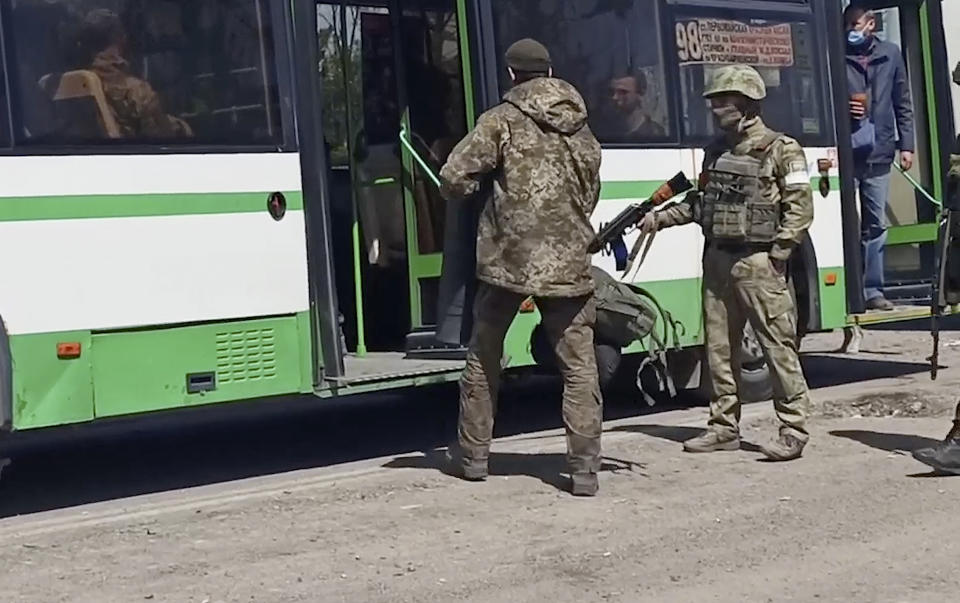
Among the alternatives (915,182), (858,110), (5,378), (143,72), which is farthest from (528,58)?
(915,182)

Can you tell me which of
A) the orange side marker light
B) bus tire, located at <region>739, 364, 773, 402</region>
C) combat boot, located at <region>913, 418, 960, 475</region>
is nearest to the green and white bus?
the orange side marker light

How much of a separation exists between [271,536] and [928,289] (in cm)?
637

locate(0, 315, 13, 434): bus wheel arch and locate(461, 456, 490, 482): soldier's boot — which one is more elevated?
locate(0, 315, 13, 434): bus wheel arch

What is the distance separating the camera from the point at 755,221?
26.4 feet

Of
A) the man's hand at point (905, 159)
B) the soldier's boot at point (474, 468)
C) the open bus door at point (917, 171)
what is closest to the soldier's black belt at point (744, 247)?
the soldier's boot at point (474, 468)

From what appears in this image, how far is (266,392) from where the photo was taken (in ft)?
25.8

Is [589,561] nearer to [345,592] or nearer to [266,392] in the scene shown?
[345,592]

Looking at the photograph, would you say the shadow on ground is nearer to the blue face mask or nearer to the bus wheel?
the bus wheel

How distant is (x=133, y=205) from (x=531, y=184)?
74.6 inches

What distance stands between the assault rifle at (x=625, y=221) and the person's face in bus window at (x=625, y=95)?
4.53ft

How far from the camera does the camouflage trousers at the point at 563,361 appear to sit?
24.3 feet

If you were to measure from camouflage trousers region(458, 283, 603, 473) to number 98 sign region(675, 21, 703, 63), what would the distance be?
8.77 feet

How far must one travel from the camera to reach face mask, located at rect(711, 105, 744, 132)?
26.3ft

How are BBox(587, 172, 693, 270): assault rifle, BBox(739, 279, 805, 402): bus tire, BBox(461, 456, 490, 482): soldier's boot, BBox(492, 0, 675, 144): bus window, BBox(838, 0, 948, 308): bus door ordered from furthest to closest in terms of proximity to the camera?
BBox(838, 0, 948, 308): bus door → BBox(739, 279, 805, 402): bus tire → BBox(492, 0, 675, 144): bus window → BBox(461, 456, 490, 482): soldier's boot → BBox(587, 172, 693, 270): assault rifle
